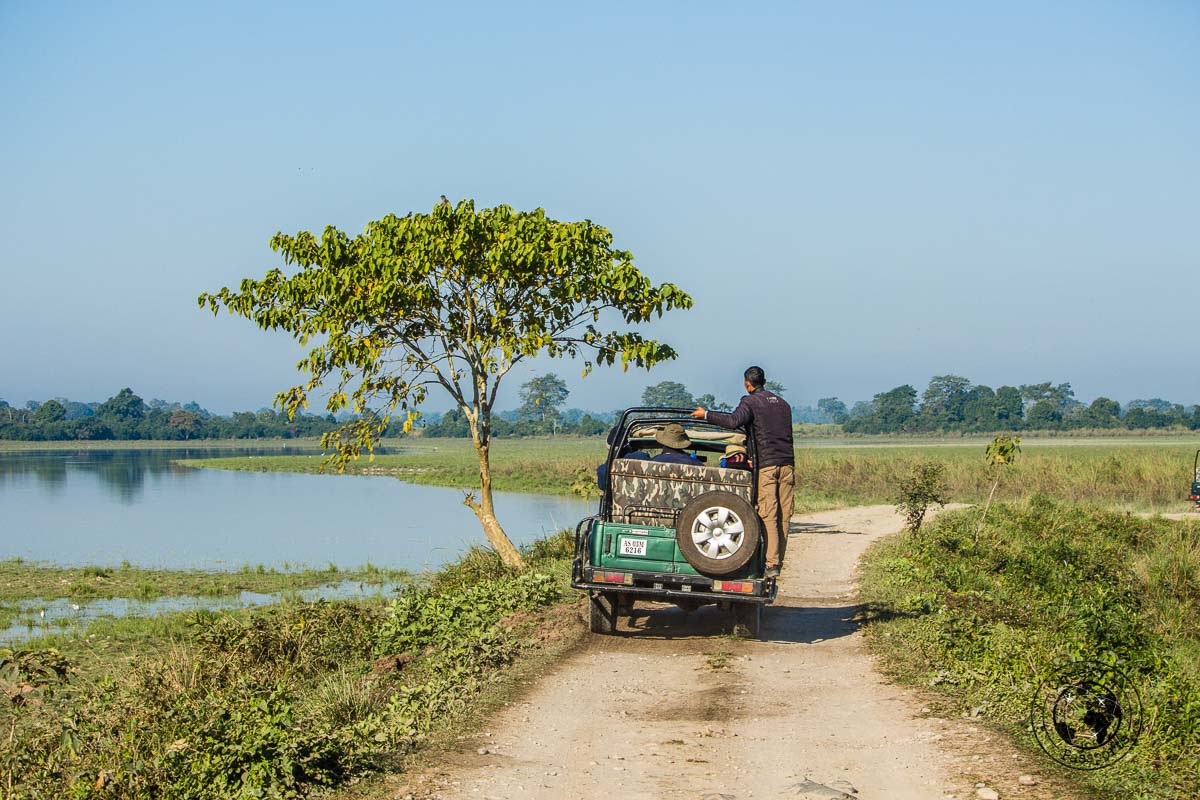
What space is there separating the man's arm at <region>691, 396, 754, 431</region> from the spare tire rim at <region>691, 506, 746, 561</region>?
3.05 feet

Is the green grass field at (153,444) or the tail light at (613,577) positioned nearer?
the tail light at (613,577)

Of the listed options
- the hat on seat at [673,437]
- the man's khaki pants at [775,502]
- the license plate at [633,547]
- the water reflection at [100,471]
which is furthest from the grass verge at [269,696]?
the water reflection at [100,471]

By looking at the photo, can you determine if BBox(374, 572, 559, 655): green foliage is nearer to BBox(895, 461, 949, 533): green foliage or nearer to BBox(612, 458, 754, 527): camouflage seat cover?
BBox(612, 458, 754, 527): camouflage seat cover

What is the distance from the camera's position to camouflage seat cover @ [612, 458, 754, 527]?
10312mm

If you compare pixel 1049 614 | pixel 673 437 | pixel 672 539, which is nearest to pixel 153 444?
pixel 673 437

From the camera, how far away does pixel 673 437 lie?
10773 millimetres

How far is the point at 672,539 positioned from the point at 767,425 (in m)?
1.43

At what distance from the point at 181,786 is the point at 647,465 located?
538 cm

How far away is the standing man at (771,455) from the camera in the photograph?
10195 mm

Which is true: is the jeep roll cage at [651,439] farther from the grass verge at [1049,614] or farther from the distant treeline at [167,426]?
the distant treeline at [167,426]

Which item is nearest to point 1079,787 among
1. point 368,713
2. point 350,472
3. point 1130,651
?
point 1130,651

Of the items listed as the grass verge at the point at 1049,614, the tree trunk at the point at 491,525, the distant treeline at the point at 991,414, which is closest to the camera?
the grass verge at the point at 1049,614

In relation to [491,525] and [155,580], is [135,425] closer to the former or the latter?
[155,580]

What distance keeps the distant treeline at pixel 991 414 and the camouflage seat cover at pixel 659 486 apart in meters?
106
